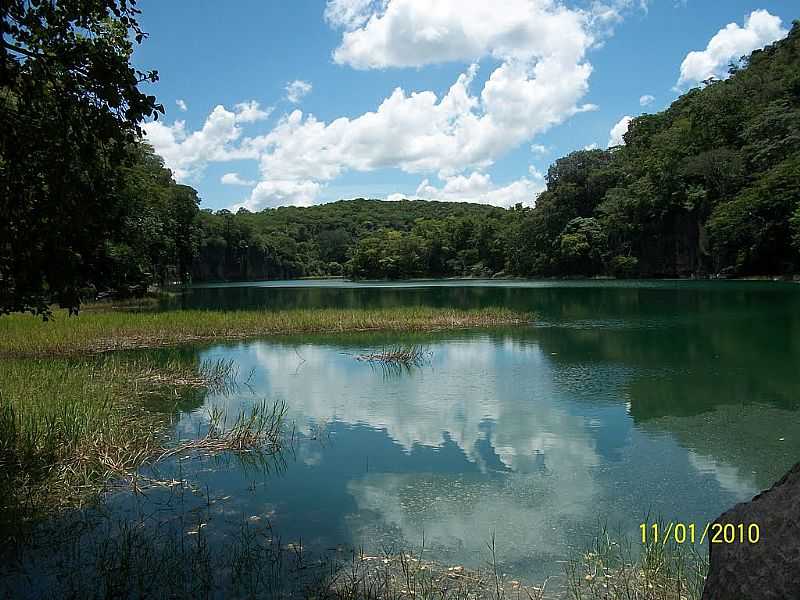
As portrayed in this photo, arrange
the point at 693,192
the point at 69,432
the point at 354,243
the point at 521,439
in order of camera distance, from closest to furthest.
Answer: the point at 69,432, the point at 521,439, the point at 693,192, the point at 354,243

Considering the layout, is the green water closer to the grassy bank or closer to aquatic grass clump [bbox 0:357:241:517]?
aquatic grass clump [bbox 0:357:241:517]

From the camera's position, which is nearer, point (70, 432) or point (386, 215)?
point (70, 432)

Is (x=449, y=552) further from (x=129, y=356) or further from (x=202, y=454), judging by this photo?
(x=129, y=356)

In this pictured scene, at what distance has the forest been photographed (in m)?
4.92

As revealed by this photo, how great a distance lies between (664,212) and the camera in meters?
60.9

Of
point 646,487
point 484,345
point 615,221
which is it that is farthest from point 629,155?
point 646,487

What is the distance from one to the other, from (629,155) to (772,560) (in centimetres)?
7712

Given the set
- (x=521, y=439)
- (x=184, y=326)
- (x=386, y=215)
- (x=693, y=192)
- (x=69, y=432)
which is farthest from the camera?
(x=386, y=215)

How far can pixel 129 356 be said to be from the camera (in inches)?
667

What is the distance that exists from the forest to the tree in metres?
0.02

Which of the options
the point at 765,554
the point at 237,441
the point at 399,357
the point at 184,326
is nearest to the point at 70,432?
the point at 237,441

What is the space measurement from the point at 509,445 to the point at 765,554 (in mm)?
6421

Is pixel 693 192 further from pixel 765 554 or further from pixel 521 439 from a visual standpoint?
pixel 765 554

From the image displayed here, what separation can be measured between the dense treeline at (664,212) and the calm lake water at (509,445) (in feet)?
111
